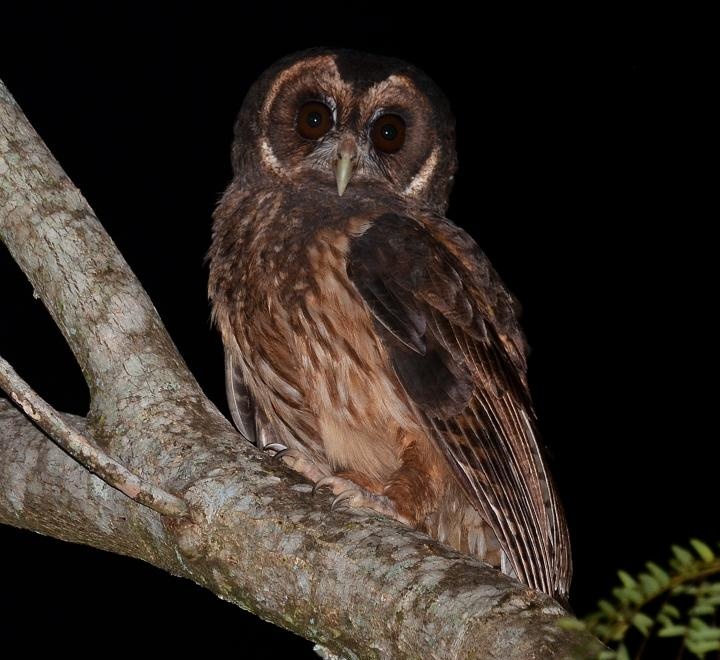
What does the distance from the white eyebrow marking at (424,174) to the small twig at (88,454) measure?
6.06 ft

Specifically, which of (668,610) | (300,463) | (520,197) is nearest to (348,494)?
(300,463)

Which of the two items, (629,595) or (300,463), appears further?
(300,463)

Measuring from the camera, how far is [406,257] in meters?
2.59

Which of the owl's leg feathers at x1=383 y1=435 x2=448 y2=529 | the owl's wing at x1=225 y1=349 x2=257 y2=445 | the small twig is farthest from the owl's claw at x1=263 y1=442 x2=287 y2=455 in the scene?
the small twig

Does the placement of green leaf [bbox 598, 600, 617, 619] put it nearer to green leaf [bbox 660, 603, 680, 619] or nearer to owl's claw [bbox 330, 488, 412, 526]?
green leaf [bbox 660, 603, 680, 619]

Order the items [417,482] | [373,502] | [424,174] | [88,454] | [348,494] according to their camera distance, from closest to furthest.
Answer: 1. [88,454]
2. [348,494]
3. [373,502]
4. [417,482]
5. [424,174]

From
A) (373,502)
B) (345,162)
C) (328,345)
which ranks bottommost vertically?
(373,502)

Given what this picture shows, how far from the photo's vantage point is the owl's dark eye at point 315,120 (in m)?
3.08

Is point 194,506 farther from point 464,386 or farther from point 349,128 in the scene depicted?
point 349,128

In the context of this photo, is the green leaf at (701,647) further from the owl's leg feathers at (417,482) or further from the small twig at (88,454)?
the owl's leg feathers at (417,482)

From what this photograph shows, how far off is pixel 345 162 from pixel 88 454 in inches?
61.3

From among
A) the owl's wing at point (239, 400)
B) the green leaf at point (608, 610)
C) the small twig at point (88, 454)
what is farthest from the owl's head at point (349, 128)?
the green leaf at point (608, 610)

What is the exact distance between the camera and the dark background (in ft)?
16.4

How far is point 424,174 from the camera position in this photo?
3254 mm
